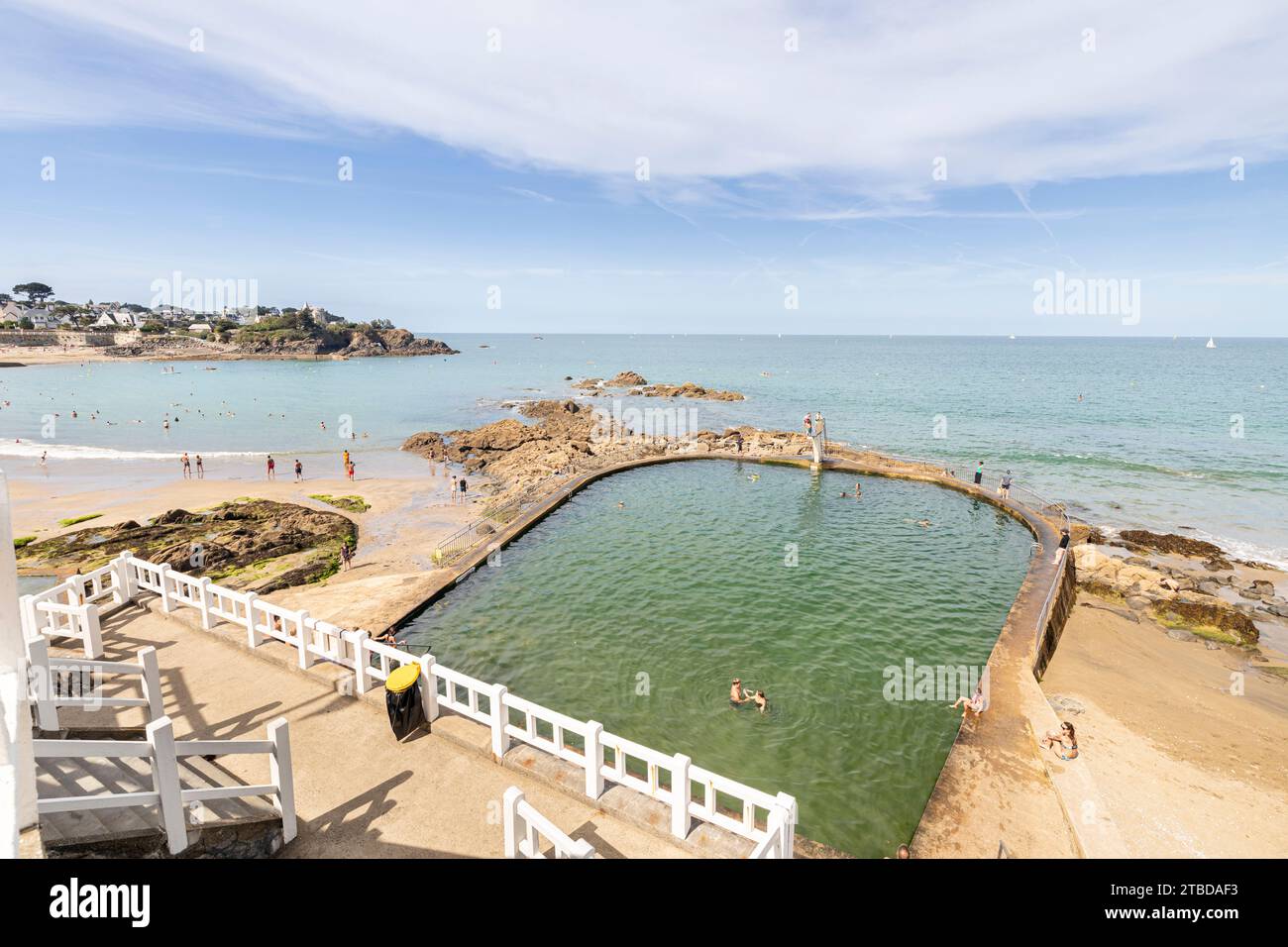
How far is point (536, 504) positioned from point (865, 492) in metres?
18.3

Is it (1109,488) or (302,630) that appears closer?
(302,630)

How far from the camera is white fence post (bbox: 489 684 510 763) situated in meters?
8.78

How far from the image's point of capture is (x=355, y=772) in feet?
28.0

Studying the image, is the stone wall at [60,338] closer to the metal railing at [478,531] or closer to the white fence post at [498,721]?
the metal railing at [478,531]

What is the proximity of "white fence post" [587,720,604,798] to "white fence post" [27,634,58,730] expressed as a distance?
703 centimetres

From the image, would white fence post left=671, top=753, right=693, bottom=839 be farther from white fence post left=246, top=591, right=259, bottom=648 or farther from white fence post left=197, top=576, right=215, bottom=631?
white fence post left=197, top=576, right=215, bottom=631

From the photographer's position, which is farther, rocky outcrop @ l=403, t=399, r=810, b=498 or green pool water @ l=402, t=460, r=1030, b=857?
rocky outcrop @ l=403, t=399, r=810, b=498

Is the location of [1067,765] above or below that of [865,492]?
below

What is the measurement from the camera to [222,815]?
22.3 ft

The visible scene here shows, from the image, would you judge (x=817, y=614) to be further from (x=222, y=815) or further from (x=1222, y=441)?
(x=1222, y=441)

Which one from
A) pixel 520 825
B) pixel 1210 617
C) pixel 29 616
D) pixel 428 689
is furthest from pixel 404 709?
pixel 1210 617

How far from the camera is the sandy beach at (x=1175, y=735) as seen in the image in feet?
37.3

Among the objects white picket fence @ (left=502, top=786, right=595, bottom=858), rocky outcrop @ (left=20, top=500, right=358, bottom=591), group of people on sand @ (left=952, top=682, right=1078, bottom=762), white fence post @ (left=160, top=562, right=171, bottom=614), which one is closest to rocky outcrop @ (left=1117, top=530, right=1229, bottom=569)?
group of people on sand @ (left=952, top=682, right=1078, bottom=762)
